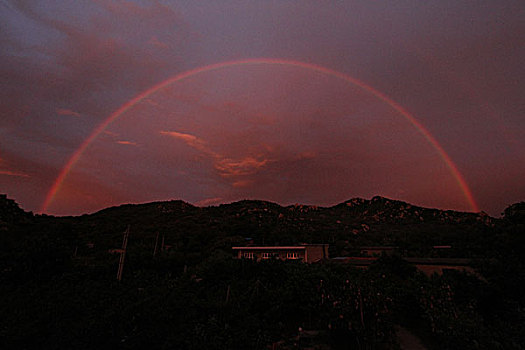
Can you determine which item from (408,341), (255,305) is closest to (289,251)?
(255,305)

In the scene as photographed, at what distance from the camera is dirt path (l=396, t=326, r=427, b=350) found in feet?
30.0

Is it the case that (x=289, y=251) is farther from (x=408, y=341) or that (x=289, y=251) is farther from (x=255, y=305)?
(x=408, y=341)

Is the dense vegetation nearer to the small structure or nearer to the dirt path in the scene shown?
the dirt path

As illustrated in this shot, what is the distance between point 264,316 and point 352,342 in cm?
326

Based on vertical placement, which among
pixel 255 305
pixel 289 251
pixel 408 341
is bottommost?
pixel 408 341

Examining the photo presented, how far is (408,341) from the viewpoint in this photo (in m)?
9.56

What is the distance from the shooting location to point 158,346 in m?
7.99

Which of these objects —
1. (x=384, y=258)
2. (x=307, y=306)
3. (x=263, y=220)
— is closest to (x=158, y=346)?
(x=307, y=306)

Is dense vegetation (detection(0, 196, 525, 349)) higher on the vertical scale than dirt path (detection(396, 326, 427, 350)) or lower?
higher

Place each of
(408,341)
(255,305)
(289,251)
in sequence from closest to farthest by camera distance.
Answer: (408,341), (255,305), (289,251)

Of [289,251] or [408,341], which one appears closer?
[408,341]

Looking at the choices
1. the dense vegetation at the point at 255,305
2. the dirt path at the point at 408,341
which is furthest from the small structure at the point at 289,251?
the dirt path at the point at 408,341

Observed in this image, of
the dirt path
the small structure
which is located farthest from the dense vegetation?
the small structure

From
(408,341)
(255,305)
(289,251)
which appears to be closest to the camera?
(408,341)
